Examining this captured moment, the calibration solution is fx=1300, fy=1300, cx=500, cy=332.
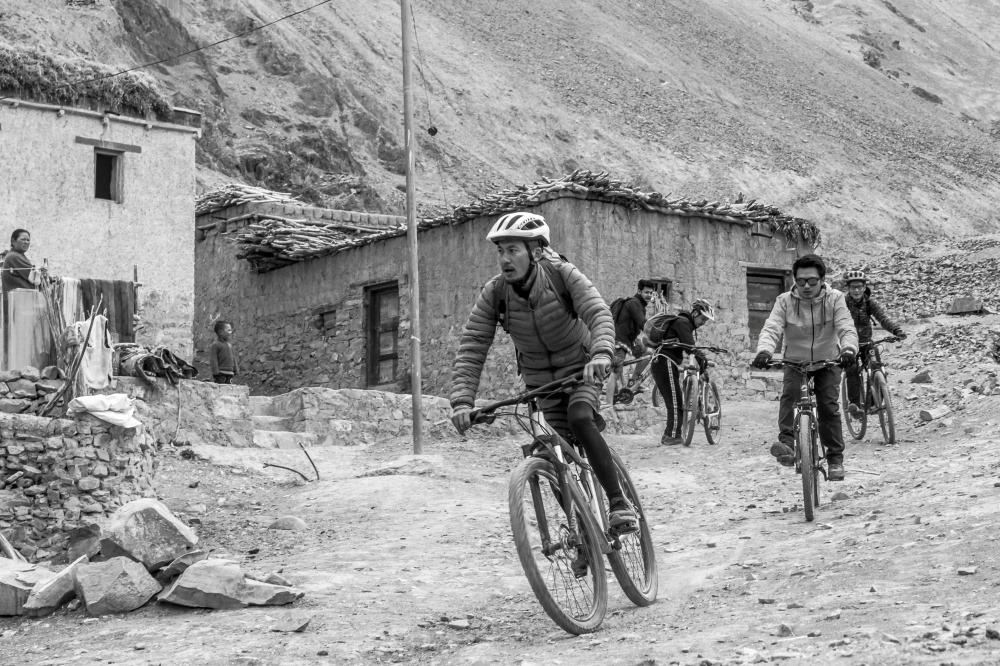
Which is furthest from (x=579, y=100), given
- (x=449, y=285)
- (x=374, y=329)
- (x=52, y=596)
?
(x=52, y=596)

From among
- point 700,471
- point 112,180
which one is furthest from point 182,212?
point 700,471

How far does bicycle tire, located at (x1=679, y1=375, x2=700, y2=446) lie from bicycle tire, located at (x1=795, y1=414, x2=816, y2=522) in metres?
5.07

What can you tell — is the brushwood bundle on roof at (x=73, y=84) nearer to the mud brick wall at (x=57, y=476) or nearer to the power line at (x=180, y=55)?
the power line at (x=180, y=55)

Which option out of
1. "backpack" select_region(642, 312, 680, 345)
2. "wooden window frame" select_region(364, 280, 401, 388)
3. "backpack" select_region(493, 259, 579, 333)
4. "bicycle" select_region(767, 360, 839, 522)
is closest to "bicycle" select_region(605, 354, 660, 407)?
"backpack" select_region(642, 312, 680, 345)

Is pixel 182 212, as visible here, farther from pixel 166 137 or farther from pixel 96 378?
pixel 96 378

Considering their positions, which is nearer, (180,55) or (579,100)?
(180,55)

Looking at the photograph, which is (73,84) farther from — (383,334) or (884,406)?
(884,406)

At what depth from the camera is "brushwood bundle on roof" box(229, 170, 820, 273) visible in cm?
1861

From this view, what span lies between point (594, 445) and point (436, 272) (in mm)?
13562

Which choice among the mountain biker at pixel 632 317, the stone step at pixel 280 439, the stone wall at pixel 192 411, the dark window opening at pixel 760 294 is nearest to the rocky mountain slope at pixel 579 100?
the dark window opening at pixel 760 294

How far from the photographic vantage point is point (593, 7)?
69.1m

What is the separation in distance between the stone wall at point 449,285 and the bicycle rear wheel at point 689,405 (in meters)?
4.38

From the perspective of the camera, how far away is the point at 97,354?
1268 cm

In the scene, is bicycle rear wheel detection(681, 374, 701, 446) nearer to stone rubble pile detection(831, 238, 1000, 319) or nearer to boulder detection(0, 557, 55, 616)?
boulder detection(0, 557, 55, 616)
